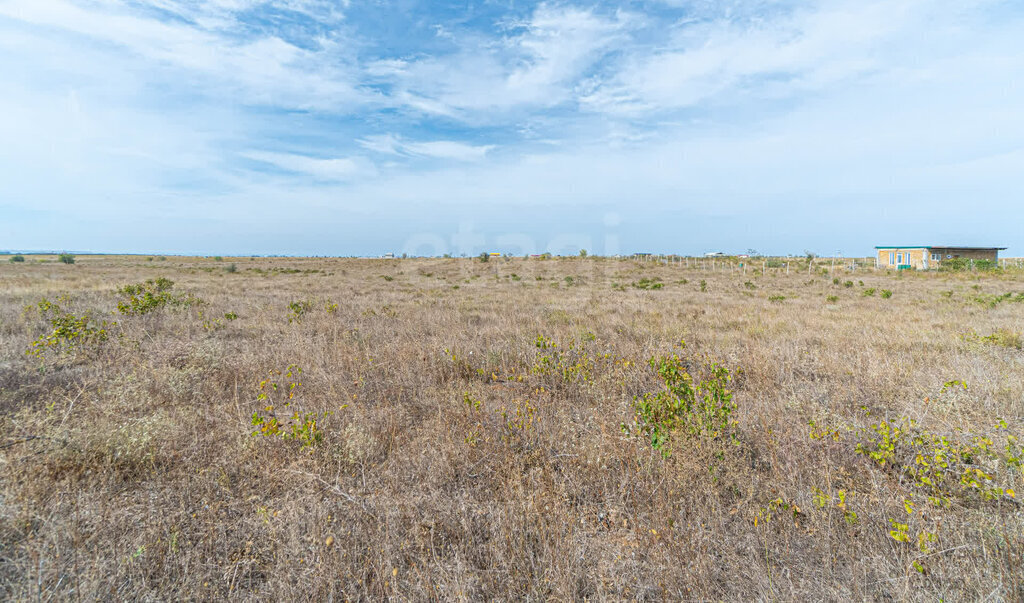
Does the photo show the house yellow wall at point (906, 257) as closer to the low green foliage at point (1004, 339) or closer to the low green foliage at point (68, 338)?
the low green foliage at point (1004, 339)

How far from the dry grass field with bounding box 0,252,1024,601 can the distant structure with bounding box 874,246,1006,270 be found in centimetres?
5037

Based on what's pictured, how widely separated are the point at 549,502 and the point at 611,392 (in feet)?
7.70

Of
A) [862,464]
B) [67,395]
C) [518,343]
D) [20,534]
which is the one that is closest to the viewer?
[20,534]

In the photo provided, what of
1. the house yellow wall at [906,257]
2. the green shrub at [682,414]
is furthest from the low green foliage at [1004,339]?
the house yellow wall at [906,257]

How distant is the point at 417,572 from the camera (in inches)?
86.4

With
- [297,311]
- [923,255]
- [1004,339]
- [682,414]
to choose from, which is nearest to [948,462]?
[682,414]

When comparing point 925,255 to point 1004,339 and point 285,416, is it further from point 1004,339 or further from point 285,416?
point 285,416

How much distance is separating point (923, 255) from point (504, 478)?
57898mm

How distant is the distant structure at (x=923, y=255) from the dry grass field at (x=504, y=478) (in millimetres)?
50369

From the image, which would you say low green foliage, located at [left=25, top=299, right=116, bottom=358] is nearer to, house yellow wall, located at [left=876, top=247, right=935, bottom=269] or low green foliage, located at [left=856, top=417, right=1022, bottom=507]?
low green foliage, located at [left=856, top=417, right=1022, bottom=507]

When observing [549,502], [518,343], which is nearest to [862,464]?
[549,502]

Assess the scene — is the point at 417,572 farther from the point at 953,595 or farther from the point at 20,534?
the point at 953,595

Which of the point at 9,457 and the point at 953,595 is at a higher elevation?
the point at 9,457

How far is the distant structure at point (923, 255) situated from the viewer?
41.8 meters
